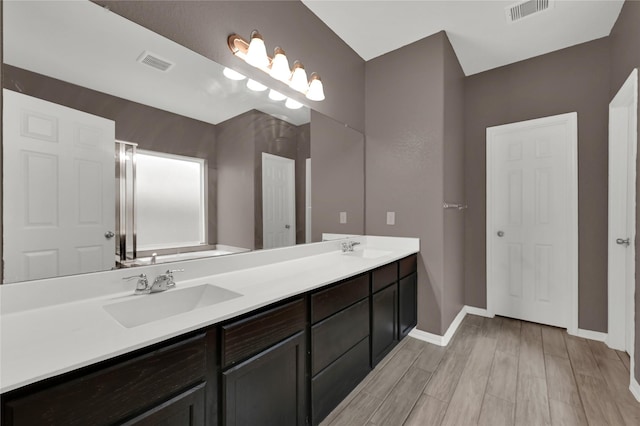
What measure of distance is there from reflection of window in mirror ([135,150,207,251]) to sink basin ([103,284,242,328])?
0.28m

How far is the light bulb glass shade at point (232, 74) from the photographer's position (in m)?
1.60

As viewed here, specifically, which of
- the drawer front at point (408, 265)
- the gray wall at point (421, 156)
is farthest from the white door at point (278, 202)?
the gray wall at point (421, 156)

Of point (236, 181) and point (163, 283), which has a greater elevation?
point (236, 181)

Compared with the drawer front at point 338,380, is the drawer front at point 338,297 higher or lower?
higher

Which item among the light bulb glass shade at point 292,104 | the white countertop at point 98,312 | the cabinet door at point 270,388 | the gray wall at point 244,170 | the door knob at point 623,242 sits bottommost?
the cabinet door at point 270,388

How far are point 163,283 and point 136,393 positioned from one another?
1.75 feet

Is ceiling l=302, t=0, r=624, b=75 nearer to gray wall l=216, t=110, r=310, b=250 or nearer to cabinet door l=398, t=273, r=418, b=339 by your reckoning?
gray wall l=216, t=110, r=310, b=250

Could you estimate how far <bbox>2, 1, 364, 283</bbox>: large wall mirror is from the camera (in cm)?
99

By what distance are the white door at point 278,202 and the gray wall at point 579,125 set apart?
2.28 meters

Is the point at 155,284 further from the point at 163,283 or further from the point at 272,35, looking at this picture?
the point at 272,35

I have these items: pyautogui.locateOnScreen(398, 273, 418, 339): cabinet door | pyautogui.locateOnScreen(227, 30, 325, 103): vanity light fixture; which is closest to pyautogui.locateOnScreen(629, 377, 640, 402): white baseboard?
pyautogui.locateOnScreen(398, 273, 418, 339): cabinet door

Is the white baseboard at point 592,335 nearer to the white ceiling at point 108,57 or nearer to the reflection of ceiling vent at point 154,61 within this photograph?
the white ceiling at point 108,57

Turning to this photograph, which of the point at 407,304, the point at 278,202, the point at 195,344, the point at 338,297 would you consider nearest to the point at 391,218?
the point at 407,304

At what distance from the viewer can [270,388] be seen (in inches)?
44.8
